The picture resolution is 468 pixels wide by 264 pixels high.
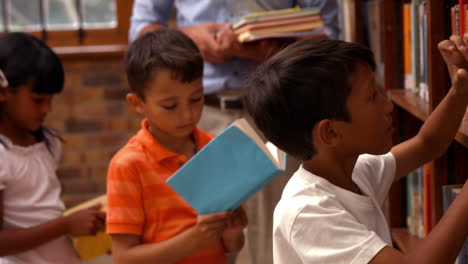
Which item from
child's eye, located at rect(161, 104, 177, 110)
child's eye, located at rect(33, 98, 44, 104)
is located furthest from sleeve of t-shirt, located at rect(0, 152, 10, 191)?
child's eye, located at rect(161, 104, 177, 110)

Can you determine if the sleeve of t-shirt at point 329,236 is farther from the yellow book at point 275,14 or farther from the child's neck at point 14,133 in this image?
the child's neck at point 14,133

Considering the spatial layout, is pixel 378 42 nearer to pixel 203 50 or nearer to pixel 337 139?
pixel 203 50

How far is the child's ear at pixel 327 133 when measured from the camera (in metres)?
1.23

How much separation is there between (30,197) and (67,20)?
1.90 metres

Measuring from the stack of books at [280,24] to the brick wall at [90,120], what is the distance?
1.81 meters

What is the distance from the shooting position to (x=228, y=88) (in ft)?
7.22

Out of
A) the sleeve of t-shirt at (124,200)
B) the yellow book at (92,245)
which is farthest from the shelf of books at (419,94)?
the yellow book at (92,245)

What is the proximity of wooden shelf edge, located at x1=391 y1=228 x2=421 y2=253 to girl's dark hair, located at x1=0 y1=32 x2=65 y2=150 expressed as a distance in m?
1.16

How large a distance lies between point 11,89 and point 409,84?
1.22m

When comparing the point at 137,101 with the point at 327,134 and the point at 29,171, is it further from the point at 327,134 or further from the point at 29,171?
the point at 327,134

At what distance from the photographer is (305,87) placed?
1209 millimetres

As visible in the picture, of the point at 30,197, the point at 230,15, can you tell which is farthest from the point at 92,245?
the point at 230,15

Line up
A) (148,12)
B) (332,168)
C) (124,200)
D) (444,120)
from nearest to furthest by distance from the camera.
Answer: (332,168)
(444,120)
(124,200)
(148,12)

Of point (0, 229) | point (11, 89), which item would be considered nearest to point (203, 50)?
point (11, 89)
